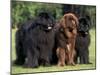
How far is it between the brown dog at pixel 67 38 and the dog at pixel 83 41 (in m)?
0.06

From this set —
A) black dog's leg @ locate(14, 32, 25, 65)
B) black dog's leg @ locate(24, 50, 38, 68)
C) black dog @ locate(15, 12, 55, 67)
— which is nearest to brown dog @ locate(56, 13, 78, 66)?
black dog @ locate(15, 12, 55, 67)

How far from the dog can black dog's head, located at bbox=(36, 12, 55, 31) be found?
0.35 meters

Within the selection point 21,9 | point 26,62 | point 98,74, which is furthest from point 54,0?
point 98,74

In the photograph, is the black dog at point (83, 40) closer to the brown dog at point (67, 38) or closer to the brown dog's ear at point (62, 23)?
the brown dog at point (67, 38)

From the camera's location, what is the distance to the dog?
252cm

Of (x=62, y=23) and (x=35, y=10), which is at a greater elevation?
(x=35, y=10)

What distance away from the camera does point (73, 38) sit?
2494 millimetres

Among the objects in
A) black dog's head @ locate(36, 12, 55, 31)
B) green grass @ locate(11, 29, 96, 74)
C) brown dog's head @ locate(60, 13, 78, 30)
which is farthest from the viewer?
brown dog's head @ locate(60, 13, 78, 30)

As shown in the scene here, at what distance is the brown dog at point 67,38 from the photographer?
2432 millimetres

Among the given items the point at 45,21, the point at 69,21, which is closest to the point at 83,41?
the point at 69,21

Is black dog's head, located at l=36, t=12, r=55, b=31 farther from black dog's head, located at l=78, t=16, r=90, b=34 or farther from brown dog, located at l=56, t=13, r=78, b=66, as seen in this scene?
black dog's head, located at l=78, t=16, r=90, b=34

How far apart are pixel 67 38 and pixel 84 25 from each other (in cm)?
27

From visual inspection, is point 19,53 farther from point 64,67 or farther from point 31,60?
point 64,67

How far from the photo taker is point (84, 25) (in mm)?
2562
